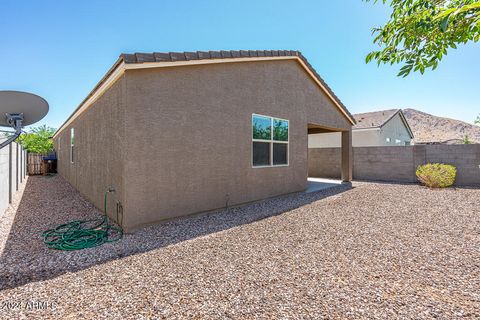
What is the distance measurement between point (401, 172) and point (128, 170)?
47.0 ft

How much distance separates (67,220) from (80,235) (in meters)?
1.73

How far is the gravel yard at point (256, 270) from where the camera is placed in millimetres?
2465

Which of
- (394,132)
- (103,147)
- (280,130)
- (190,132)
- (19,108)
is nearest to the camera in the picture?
(19,108)

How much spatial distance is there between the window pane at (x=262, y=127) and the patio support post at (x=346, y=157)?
6721 millimetres

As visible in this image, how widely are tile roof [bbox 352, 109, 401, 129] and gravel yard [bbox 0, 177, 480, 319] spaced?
50.9 feet

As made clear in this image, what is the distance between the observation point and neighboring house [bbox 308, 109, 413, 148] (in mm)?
19516

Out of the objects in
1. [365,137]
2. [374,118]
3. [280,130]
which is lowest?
[280,130]

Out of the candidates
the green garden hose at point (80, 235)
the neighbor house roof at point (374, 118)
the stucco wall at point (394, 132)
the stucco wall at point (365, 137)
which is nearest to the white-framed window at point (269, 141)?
the green garden hose at point (80, 235)

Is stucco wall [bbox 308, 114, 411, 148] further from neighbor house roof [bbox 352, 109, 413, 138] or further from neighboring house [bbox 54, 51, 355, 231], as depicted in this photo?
neighboring house [bbox 54, 51, 355, 231]

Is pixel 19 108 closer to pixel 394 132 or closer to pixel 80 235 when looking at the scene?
pixel 80 235

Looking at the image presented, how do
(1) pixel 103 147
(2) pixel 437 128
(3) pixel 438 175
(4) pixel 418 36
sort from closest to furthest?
(4) pixel 418 36 → (1) pixel 103 147 → (3) pixel 438 175 → (2) pixel 437 128

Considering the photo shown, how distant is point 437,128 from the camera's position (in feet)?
205

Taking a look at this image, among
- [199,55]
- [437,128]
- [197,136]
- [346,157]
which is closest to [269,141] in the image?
[197,136]

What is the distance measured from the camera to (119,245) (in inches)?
167
